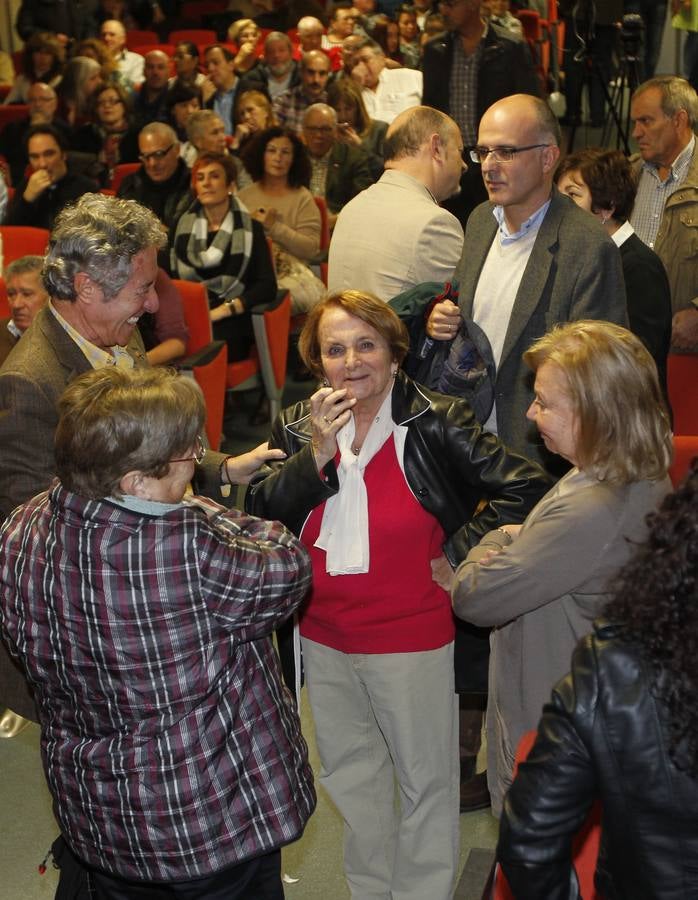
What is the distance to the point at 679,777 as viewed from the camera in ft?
4.38

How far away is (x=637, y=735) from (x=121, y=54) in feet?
34.7

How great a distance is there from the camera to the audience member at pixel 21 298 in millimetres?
4090

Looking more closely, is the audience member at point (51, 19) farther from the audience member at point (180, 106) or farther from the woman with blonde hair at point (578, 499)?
the woman with blonde hair at point (578, 499)

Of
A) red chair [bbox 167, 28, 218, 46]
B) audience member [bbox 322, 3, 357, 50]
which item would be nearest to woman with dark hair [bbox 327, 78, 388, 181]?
audience member [bbox 322, 3, 357, 50]

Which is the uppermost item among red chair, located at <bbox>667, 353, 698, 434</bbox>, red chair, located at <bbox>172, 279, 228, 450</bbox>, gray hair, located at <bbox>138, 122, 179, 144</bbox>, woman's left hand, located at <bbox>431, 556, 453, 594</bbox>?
gray hair, located at <bbox>138, 122, 179, 144</bbox>

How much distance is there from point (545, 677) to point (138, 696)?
797 mm

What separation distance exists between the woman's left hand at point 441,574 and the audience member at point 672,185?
1.81 metres

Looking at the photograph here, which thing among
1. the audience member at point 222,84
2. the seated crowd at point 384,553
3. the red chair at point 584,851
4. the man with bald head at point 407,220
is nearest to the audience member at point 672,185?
the seated crowd at point 384,553

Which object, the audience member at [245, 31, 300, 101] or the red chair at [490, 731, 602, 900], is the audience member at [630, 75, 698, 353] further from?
the audience member at [245, 31, 300, 101]

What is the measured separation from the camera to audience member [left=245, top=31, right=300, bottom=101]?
30.2 feet

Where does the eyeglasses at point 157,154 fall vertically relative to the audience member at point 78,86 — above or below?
above

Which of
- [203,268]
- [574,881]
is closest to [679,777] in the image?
[574,881]

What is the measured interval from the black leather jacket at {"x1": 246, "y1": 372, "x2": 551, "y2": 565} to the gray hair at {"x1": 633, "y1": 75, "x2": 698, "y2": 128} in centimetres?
248

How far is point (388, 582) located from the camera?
7.93ft
